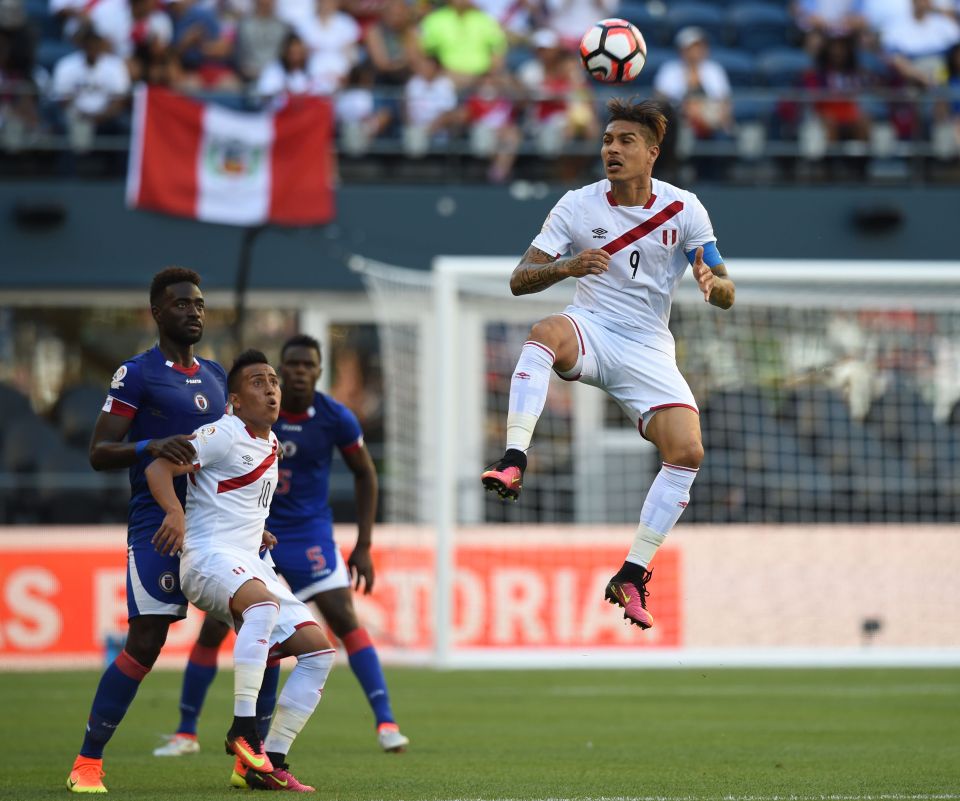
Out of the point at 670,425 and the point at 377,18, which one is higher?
the point at 377,18

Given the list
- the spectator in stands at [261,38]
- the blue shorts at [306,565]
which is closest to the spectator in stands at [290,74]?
the spectator in stands at [261,38]

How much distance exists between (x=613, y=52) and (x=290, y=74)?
9.99 m

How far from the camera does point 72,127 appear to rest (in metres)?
16.8

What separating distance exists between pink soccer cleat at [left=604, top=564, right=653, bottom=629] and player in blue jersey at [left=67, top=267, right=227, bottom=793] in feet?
6.18

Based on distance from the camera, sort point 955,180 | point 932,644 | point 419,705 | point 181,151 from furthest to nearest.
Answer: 1. point 955,180
2. point 181,151
3. point 932,644
4. point 419,705

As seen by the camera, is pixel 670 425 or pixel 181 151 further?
pixel 181 151

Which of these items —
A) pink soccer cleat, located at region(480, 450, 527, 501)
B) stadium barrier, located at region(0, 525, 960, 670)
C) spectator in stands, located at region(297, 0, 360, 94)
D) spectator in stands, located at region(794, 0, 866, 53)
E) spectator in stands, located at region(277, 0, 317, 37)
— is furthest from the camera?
spectator in stands, located at region(794, 0, 866, 53)

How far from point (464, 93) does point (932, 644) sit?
23.4 feet

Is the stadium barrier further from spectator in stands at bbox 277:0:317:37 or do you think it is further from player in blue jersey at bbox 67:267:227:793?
player in blue jersey at bbox 67:267:227:793

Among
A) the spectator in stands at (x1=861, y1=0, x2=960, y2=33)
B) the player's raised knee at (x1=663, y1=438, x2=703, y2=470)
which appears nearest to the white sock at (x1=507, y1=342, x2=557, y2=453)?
the player's raised knee at (x1=663, y1=438, x2=703, y2=470)

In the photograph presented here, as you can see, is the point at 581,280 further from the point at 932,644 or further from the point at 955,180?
the point at 955,180

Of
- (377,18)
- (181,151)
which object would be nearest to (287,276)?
(181,151)

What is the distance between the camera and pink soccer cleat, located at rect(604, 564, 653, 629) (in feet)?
23.8

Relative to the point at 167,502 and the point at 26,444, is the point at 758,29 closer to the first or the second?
the point at 26,444
